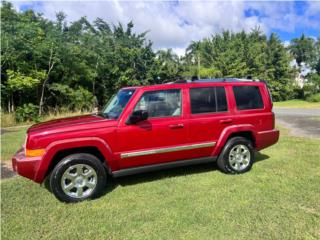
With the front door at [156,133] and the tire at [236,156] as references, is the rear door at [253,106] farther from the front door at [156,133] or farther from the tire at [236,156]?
the front door at [156,133]

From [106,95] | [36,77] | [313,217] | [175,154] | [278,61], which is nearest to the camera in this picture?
[313,217]

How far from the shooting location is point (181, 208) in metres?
4.61

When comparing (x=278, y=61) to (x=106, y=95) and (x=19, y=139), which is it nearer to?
(x=106, y=95)

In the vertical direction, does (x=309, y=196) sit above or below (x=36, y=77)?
below

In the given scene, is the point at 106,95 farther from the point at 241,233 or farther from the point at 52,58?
the point at 241,233

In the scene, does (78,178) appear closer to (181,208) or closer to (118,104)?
(118,104)

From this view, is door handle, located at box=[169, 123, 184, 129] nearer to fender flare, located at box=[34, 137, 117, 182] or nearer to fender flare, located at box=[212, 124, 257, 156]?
fender flare, located at box=[212, 124, 257, 156]

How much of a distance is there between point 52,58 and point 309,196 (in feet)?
60.8

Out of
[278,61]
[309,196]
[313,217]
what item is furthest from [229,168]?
[278,61]

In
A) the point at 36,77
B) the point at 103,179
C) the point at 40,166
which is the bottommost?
the point at 103,179

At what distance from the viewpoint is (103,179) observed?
5172mm

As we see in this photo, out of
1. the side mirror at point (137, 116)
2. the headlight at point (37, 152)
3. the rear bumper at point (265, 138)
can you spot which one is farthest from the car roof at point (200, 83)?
the headlight at point (37, 152)

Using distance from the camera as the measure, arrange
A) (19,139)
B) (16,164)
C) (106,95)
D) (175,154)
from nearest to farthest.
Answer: (16,164)
(175,154)
(19,139)
(106,95)

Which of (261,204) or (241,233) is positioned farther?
(261,204)
